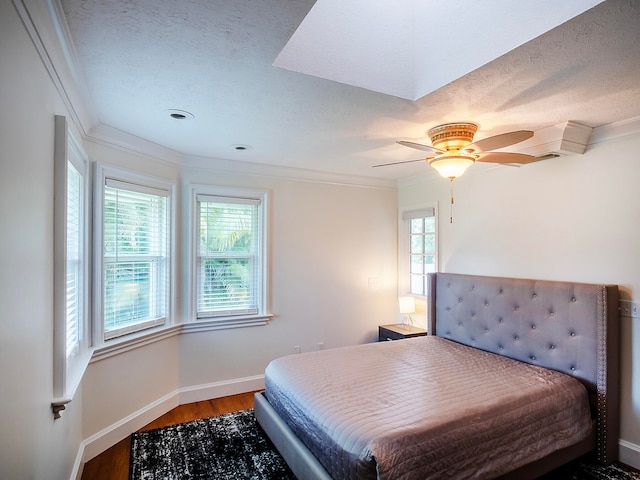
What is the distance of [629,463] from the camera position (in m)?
2.42

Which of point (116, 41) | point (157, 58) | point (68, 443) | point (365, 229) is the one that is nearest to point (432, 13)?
point (157, 58)

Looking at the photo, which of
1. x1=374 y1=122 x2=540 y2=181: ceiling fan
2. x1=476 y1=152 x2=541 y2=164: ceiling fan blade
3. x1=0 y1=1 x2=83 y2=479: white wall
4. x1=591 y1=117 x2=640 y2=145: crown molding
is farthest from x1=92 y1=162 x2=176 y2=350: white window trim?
x1=591 y1=117 x2=640 y2=145: crown molding

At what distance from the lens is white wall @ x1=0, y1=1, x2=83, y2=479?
44.6 inches

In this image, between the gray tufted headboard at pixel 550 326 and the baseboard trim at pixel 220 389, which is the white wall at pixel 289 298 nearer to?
the baseboard trim at pixel 220 389

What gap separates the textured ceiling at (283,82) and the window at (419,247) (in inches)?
57.0

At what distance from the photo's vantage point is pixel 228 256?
3.67 metres

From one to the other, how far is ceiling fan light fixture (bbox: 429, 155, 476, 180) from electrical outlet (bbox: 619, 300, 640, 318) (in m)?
1.43

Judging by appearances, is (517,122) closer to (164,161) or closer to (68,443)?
(164,161)

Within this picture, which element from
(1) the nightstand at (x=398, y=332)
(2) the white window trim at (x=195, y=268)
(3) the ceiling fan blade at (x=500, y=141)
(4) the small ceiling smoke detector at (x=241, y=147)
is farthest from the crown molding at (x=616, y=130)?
(2) the white window trim at (x=195, y=268)

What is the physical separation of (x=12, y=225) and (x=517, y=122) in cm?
279

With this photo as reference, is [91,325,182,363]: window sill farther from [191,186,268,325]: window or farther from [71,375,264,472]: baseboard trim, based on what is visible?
[71,375,264,472]: baseboard trim

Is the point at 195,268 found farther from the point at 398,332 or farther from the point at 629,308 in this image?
the point at 629,308

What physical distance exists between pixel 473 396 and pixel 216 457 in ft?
5.86

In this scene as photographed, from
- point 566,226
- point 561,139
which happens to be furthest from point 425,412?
point 561,139
